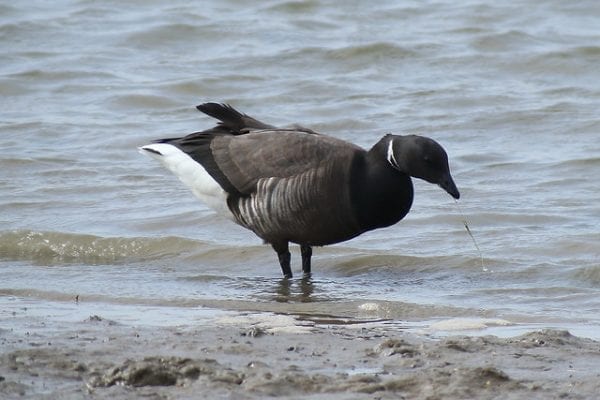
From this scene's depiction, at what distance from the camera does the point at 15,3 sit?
20.8 meters

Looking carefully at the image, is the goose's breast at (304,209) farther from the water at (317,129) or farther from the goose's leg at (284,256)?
the water at (317,129)

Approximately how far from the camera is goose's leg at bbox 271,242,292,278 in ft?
30.9

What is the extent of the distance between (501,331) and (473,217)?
3745 mm

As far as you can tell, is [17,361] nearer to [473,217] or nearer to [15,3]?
[473,217]

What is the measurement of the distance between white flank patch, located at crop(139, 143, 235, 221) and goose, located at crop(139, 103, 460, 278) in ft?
0.04

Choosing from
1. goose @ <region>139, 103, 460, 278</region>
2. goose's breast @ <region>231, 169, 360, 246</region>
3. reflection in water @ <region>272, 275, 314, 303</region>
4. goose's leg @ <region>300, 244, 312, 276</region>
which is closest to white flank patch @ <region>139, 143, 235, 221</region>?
goose @ <region>139, 103, 460, 278</region>

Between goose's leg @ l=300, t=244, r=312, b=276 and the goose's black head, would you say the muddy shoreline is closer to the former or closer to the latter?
the goose's black head

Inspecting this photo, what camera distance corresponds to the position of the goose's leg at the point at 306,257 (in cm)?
960

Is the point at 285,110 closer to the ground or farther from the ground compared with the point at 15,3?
closer to the ground

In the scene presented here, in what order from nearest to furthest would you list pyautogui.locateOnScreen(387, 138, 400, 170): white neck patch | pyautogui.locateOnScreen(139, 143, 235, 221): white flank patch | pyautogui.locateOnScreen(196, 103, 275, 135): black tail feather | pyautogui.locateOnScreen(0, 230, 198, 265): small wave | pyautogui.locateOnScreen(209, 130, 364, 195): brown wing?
pyautogui.locateOnScreen(387, 138, 400, 170): white neck patch, pyautogui.locateOnScreen(209, 130, 364, 195): brown wing, pyautogui.locateOnScreen(139, 143, 235, 221): white flank patch, pyautogui.locateOnScreen(196, 103, 275, 135): black tail feather, pyautogui.locateOnScreen(0, 230, 198, 265): small wave

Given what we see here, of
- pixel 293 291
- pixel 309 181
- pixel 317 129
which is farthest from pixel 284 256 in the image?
pixel 317 129

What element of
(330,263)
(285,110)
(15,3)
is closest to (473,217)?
(330,263)

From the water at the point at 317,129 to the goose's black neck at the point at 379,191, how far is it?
0.52m

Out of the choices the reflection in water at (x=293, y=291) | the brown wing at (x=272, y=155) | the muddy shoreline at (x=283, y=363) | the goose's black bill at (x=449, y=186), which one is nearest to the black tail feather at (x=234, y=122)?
the brown wing at (x=272, y=155)
